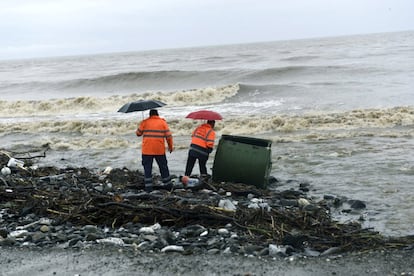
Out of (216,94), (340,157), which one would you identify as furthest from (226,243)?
(216,94)

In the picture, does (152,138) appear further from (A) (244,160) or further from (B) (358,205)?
(B) (358,205)

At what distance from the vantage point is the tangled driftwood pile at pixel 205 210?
5.88 metres

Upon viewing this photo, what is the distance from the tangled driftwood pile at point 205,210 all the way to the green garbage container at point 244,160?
7.4 inches

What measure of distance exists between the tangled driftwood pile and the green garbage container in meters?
0.19

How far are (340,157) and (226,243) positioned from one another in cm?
692

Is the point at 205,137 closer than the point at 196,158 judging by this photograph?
Yes

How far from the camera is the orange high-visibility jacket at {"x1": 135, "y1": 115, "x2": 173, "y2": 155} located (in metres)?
8.63

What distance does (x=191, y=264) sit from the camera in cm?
519

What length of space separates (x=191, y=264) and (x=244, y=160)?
3817 mm

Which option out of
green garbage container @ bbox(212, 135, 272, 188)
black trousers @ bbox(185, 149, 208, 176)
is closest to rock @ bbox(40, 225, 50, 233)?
green garbage container @ bbox(212, 135, 272, 188)

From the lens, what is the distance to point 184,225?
21.2 feet

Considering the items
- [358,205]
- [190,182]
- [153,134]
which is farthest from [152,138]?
[358,205]

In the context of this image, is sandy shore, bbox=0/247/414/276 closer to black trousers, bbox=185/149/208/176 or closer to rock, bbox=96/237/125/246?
rock, bbox=96/237/125/246

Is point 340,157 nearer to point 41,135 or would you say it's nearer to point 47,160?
point 47,160
